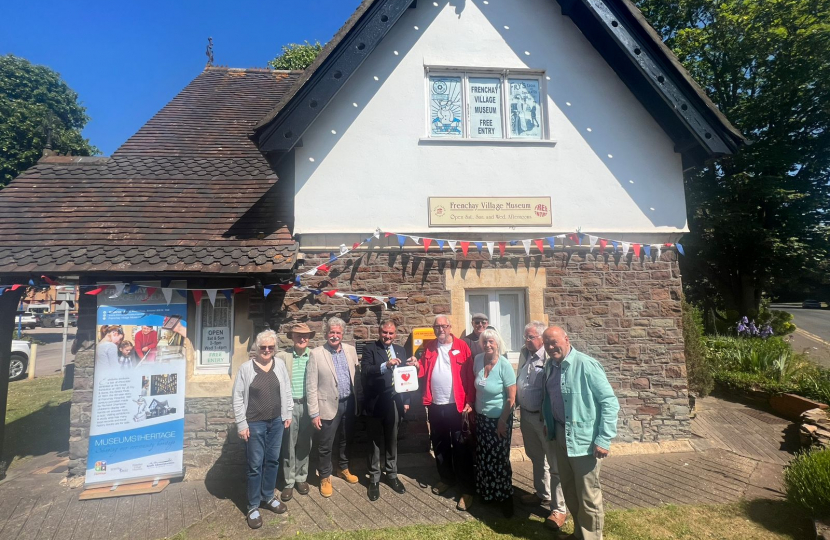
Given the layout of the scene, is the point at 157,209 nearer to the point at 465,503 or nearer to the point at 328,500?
the point at 328,500

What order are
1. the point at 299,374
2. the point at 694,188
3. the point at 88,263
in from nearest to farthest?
the point at 299,374
the point at 88,263
the point at 694,188

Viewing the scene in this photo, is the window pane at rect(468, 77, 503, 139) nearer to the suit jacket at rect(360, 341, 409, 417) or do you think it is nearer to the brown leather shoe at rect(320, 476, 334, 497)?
the suit jacket at rect(360, 341, 409, 417)

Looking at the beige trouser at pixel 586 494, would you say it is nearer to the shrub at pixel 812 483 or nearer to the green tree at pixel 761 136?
the shrub at pixel 812 483

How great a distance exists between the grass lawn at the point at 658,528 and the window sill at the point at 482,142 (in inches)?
188

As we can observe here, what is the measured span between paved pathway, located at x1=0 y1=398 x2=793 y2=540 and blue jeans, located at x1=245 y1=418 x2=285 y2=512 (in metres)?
0.24

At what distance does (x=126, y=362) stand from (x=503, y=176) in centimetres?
555

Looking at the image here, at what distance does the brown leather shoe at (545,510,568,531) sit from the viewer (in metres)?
3.97

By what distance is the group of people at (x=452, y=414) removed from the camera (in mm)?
3596

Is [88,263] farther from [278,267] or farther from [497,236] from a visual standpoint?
[497,236]

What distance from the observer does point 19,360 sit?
12.3m

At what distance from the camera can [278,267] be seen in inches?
203

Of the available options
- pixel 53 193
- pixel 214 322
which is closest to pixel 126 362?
pixel 214 322

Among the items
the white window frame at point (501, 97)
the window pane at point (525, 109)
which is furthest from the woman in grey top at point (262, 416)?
the window pane at point (525, 109)

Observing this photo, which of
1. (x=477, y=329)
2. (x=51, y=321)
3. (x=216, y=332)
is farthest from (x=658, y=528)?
(x=51, y=321)
